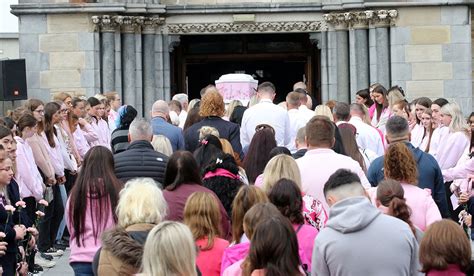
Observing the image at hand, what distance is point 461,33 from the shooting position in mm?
20703

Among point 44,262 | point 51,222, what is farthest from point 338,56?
point 44,262

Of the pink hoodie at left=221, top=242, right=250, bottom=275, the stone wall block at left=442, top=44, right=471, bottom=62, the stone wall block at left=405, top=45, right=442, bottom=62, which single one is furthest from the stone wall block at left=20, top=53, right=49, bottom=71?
the pink hoodie at left=221, top=242, right=250, bottom=275

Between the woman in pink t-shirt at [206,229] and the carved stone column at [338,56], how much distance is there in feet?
44.5

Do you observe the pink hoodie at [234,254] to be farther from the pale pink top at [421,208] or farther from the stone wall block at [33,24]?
the stone wall block at [33,24]

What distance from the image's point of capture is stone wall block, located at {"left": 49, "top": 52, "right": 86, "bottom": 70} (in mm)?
20891

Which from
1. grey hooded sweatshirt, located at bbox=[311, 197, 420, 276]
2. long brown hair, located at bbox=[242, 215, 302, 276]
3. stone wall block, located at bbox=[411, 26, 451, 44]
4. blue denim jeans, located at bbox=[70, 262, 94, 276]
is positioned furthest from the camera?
stone wall block, located at bbox=[411, 26, 451, 44]

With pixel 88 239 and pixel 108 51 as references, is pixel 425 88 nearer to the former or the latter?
pixel 108 51

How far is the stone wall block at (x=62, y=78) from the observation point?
2089 centimetres

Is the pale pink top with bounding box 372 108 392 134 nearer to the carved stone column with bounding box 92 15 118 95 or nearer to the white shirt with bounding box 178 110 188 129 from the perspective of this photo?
the white shirt with bounding box 178 110 188 129

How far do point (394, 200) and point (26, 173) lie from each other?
17.4 ft

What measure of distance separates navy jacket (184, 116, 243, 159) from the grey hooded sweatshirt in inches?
246

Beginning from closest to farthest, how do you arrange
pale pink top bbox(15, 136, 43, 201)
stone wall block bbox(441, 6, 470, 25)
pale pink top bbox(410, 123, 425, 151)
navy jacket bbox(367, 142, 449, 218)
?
navy jacket bbox(367, 142, 449, 218)
pale pink top bbox(15, 136, 43, 201)
pale pink top bbox(410, 123, 425, 151)
stone wall block bbox(441, 6, 470, 25)

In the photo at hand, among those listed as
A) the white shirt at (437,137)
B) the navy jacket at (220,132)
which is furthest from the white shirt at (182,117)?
the white shirt at (437,137)

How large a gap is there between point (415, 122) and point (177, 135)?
333cm
